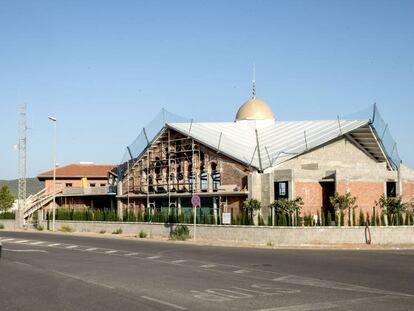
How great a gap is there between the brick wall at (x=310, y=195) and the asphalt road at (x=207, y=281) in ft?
43.6

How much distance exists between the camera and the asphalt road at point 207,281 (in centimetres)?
1197

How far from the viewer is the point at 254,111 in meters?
55.3

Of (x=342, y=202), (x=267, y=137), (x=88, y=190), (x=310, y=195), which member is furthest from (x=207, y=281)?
(x=88, y=190)

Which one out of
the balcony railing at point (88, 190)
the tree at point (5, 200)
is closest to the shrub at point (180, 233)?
the balcony railing at point (88, 190)

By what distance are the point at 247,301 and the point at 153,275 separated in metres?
5.49

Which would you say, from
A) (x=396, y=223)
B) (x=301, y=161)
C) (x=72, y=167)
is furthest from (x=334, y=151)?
(x=72, y=167)

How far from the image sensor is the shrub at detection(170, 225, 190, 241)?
118ft

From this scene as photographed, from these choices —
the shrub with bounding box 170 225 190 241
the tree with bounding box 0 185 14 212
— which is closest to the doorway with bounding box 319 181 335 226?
the shrub with bounding box 170 225 190 241

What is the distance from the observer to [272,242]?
32.2m

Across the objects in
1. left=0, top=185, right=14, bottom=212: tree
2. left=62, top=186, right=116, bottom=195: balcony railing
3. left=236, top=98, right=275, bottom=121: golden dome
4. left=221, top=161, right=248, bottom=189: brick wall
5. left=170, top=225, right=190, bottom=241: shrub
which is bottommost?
left=170, top=225, right=190, bottom=241: shrub

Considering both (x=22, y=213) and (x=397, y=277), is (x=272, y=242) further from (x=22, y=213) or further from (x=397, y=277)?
(x=22, y=213)

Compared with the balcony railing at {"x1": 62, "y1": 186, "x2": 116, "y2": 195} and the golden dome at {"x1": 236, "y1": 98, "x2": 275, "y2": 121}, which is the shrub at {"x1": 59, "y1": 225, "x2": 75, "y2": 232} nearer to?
the balcony railing at {"x1": 62, "y1": 186, "x2": 116, "y2": 195}

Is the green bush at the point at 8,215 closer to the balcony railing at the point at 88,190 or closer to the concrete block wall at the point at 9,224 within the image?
the concrete block wall at the point at 9,224

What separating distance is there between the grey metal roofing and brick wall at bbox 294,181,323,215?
3634 millimetres
